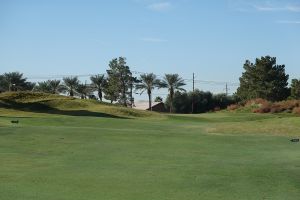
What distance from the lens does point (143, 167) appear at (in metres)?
13.9

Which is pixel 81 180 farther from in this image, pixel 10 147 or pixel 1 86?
pixel 1 86

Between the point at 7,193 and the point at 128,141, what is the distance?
453 inches

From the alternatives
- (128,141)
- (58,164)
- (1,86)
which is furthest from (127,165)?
(1,86)

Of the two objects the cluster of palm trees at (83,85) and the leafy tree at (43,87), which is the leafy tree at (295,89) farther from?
the leafy tree at (43,87)

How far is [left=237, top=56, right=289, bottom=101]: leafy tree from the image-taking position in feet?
335

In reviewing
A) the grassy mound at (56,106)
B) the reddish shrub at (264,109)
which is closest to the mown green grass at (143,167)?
the grassy mound at (56,106)

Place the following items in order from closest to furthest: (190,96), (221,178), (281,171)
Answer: (221,178)
(281,171)
(190,96)

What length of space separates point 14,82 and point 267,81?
50.0 meters

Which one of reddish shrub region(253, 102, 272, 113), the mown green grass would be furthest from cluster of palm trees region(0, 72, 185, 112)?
the mown green grass

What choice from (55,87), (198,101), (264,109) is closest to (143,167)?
(264,109)

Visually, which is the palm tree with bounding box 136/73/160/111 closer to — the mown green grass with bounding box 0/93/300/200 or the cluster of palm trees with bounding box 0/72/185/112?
the cluster of palm trees with bounding box 0/72/185/112

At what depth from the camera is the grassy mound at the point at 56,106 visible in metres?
53.1

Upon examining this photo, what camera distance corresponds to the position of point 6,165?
44.3ft

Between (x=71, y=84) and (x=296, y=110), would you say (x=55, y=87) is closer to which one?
(x=71, y=84)
